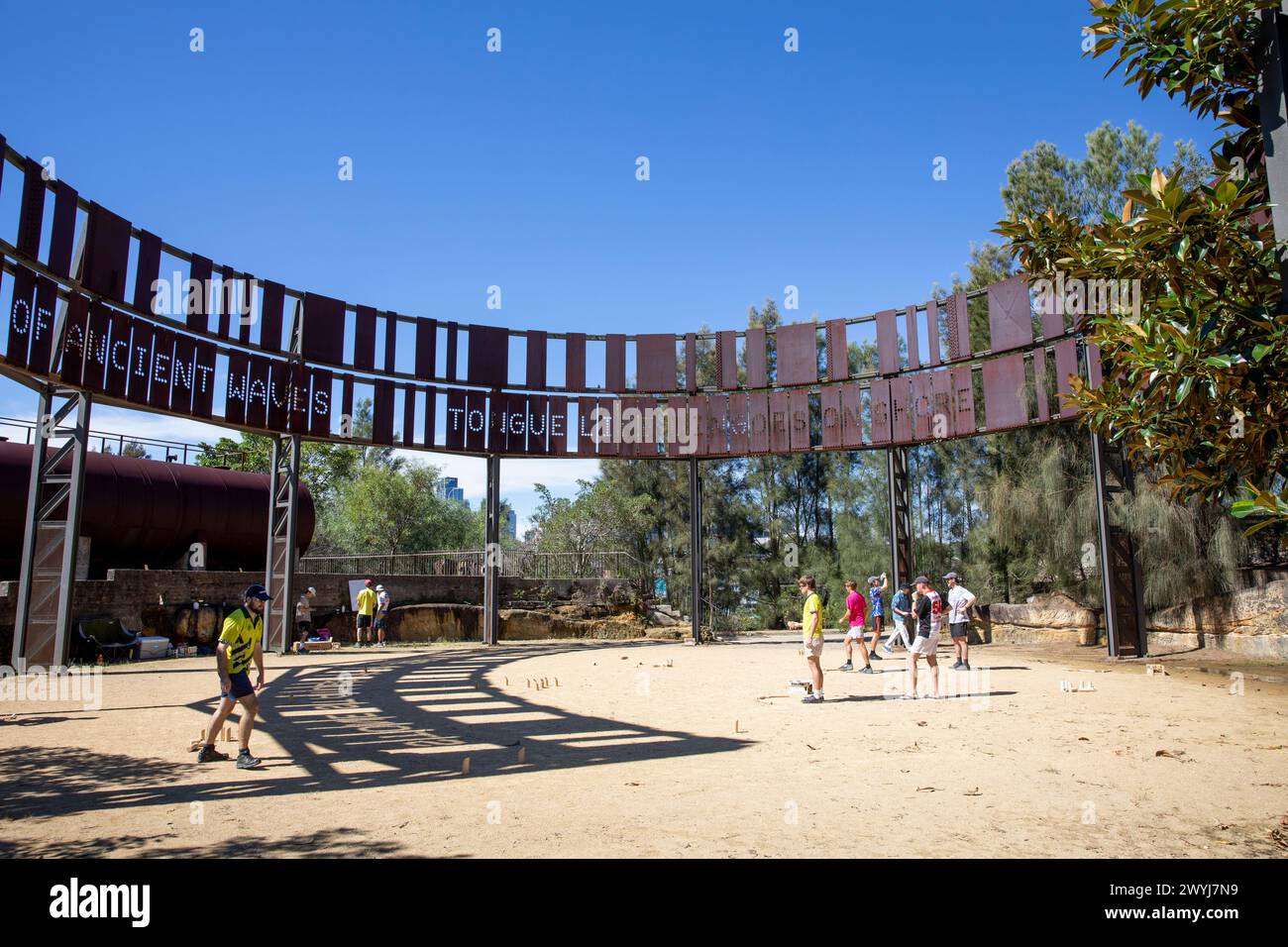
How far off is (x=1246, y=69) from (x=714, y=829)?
5834mm

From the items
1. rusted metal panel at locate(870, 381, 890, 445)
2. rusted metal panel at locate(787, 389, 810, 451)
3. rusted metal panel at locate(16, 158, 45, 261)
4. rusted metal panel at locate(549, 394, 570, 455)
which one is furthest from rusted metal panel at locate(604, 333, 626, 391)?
rusted metal panel at locate(16, 158, 45, 261)

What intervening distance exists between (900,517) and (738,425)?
5.85m

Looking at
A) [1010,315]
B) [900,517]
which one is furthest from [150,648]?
[1010,315]

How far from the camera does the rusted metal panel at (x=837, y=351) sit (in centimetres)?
Answer: 2392

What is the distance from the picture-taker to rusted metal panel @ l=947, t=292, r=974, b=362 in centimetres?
2097

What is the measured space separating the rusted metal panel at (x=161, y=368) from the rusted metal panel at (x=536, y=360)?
1048 centimetres

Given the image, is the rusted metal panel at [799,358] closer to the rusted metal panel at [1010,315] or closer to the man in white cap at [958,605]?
the rusted metal panel at [1010,315]

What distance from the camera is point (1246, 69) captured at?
15.3 ft

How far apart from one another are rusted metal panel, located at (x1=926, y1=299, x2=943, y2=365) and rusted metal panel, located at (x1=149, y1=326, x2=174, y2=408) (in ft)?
62.4

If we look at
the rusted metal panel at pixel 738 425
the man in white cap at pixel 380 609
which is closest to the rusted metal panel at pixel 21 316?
the man in white cap at pixel 380 609

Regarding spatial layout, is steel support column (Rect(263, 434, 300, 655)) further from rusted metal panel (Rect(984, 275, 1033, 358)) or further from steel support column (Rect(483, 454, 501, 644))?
rusted metal panel (Rect(984, 275, 1033, 358))

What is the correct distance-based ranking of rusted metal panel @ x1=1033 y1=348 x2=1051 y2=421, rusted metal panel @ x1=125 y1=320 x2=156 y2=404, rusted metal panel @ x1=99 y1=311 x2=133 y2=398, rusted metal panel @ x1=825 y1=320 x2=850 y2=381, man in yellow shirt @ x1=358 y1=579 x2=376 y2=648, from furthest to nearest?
rusted metal panel @ x1=825 y1=320 x2=850 y2=381, man in yellow shirt @ x1=358 y1=579 x2=376 y2=648, rusted metal panel @ x1=1033 y1=348 x2=1051 y2=421, rusted metal panel @ x1=125 y1=320 x2=156 y2=404, rusted metal panel @ x1=99 y1=311 x2=133 y2=398

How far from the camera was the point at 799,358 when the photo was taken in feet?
81.4
